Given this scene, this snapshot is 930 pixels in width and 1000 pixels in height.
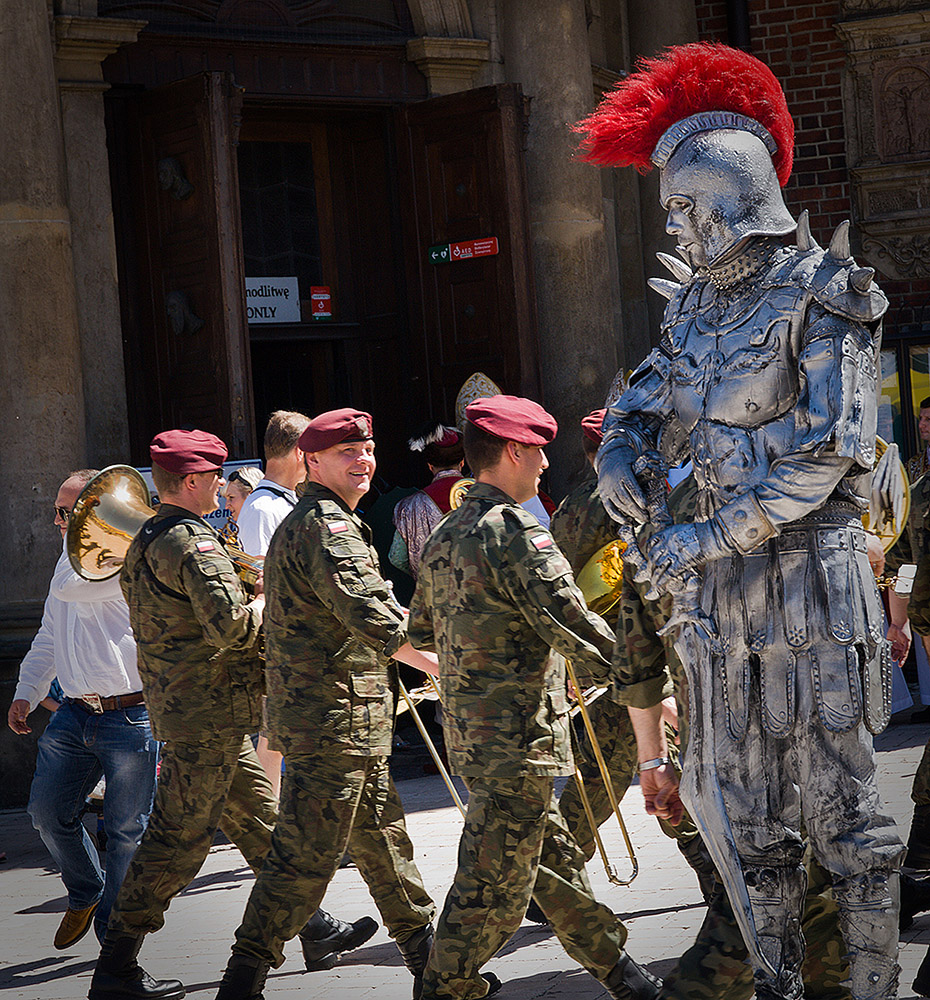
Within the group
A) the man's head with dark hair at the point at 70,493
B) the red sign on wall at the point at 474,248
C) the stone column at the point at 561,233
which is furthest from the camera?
the stone column at the point at 561,233

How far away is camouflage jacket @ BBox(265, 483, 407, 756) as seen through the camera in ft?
16.5

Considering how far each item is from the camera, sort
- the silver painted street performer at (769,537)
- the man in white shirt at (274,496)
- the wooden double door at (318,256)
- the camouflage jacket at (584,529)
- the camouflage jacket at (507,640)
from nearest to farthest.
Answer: the silver painted street performer at (769,537), the camouflage jacket at (507,640), the camouflage jacket at (584,529), the man in white shirt at (274,496), the wooden double door at (318,256)

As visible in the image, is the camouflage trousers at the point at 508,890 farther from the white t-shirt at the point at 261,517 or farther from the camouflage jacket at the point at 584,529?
the white t-shirt at the point at 261,517

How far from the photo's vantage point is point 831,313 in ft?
11.7

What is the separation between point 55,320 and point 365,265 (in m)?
3.32

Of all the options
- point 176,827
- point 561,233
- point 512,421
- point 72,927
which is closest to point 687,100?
point 512,421

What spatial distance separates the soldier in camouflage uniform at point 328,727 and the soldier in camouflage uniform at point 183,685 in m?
0.25

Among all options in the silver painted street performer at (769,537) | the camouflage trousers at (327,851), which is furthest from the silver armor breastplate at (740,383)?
the camouflage trousers at (327,851)

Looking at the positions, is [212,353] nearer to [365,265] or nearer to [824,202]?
[365,265]

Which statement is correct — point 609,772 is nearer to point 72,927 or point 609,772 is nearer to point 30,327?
point 72,927

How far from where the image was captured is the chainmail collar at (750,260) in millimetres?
3756

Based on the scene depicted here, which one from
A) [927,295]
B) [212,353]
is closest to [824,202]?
[927,295]

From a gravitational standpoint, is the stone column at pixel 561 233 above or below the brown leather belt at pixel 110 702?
above

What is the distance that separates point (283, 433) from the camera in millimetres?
7223
